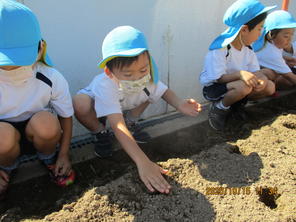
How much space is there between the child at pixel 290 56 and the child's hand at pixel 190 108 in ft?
6.31

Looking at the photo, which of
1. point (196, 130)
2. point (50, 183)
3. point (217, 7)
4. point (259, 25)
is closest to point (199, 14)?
point (217, 7)

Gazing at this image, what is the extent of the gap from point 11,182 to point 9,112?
467 millimetres

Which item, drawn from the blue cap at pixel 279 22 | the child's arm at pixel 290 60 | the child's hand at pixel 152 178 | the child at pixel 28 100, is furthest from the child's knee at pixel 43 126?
the child's arm at pixel 290 60

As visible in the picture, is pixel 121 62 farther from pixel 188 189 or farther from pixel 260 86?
pixel 260 86

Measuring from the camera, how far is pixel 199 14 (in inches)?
109

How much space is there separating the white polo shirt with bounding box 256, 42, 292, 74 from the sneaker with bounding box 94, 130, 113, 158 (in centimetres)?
190

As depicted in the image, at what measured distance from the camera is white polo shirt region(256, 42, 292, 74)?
118 inches

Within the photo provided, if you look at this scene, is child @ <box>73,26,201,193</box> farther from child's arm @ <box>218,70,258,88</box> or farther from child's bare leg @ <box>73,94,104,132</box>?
child's arm @ <box>218,70,258,88</box>

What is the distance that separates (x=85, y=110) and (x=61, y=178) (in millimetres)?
478

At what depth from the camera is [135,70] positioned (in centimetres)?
179

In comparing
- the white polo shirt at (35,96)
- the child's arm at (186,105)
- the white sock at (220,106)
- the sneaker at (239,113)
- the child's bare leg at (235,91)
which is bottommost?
the sneaker at (239,113)

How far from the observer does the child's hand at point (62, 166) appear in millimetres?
1886

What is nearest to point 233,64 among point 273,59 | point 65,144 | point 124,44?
point 273,59

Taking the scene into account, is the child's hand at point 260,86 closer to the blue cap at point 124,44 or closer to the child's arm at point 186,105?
the child's arm at point 186,105
